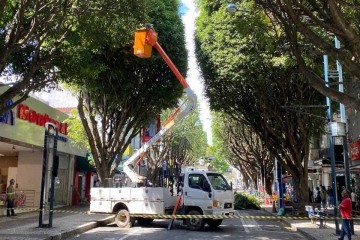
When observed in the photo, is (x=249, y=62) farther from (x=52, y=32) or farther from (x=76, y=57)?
(x=52, y=32)

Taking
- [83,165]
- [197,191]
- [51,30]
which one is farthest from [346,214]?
[83,165]

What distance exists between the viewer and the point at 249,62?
67.2 feet

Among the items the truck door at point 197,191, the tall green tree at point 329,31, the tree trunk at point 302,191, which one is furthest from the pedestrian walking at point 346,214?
the tree trunk at point 302,191

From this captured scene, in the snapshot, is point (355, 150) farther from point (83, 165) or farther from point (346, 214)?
point (83, 165)

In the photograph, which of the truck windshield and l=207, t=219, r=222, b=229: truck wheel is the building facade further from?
l=207, t=219, r=222, b=229: truck wheel

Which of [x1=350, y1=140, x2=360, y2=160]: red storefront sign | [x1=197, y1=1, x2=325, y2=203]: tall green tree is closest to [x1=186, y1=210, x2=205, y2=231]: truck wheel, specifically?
[x1=197, y1=1, x2=325, y2=203]: tall green tree

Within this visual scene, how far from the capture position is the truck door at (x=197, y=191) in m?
16.5

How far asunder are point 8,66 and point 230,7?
23.3 feet

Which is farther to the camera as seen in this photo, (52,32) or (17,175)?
(17,175)

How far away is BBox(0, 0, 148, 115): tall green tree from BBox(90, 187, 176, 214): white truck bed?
5499mm

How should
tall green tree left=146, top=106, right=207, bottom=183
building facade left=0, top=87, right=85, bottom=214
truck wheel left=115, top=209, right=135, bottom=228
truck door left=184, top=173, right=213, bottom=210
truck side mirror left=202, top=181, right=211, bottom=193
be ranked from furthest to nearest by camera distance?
tall green tree left=146, top=106, right=207, bottom=183 → building facade left=0, top=87, right=85, bottom=214 → truck wheel left=115, top=209, right=135, bottom=228 → truck side mirror left=202, top=181, right=211, bottom=193 → truck door left=184, top=173, right=213, bottom=210

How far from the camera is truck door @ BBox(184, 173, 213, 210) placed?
1653 centimetres

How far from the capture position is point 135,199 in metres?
16.7

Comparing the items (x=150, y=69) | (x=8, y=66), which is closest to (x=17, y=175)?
(x=150, y=69)
